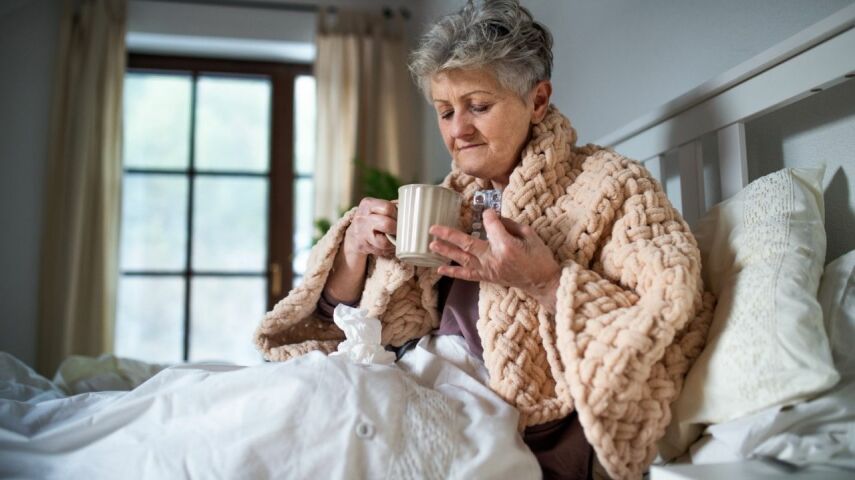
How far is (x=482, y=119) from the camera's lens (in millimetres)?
1280

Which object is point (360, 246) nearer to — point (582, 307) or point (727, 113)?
point (582, 307)

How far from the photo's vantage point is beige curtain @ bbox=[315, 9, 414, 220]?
3.92 metres

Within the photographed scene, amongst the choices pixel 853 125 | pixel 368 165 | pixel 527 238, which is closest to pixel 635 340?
pixel 527 238

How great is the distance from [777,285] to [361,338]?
0.65 m

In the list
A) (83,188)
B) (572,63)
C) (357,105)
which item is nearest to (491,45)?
(572,63)

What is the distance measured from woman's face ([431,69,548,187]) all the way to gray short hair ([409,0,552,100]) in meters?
0.02

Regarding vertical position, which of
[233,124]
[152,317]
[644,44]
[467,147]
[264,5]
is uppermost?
[264,5]

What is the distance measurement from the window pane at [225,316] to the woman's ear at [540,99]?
3.02 meters

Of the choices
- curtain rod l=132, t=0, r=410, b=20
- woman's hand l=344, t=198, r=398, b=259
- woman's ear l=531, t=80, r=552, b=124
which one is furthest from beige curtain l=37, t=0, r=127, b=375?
woman's ear l=531, t=80, r=552, b=124

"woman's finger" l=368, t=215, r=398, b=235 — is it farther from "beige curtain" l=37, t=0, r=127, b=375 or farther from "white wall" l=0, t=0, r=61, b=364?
"white wall" l=0, t=0, r=61, b=364

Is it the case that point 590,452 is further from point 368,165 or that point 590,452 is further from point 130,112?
point 130,112

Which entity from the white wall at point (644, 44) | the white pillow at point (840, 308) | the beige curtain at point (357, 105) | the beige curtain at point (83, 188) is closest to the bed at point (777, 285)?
the white pillow at point (840, 308)

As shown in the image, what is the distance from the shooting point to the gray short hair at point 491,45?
1.24 m

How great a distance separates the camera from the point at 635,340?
0.85m
